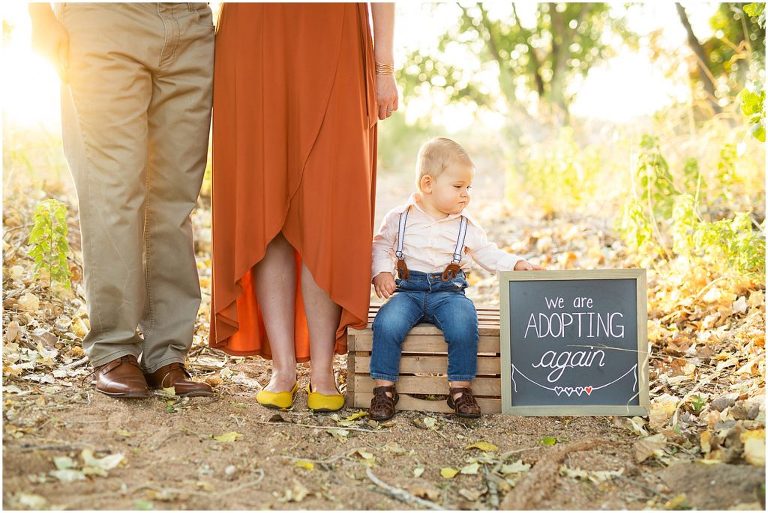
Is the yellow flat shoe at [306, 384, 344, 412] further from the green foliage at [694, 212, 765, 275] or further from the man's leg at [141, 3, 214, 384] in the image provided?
the green foliage at [694, 212, 765, 275]

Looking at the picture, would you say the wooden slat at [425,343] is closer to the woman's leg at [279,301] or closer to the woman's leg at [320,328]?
the woman's leg at [320,328]

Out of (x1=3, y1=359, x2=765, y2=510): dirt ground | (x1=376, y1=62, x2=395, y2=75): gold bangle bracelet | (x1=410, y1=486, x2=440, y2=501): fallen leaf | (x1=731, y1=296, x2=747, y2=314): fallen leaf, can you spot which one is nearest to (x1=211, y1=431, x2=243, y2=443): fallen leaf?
(x1=3, y1=359, x2=765, y2=510): dirt ground

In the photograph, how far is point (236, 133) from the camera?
8.05 ft

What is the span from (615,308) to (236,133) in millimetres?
1410

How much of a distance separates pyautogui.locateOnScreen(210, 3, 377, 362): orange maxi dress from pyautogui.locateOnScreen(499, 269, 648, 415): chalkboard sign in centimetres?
53

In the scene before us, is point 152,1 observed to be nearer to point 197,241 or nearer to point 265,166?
point 265,166

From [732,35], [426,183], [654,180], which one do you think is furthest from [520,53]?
[426,183]

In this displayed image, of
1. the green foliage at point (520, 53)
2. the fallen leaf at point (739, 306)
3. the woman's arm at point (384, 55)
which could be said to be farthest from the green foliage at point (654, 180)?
the green foliage at point (520, 53)

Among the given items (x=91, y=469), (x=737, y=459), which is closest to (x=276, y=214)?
(x=91, y=469)

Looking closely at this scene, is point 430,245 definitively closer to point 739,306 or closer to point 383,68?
point 383,68

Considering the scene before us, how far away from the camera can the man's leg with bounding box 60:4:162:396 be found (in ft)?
7.62

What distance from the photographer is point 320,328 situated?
8.32ft

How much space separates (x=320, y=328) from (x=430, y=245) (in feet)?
1.59

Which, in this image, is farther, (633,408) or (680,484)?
(633,408)
